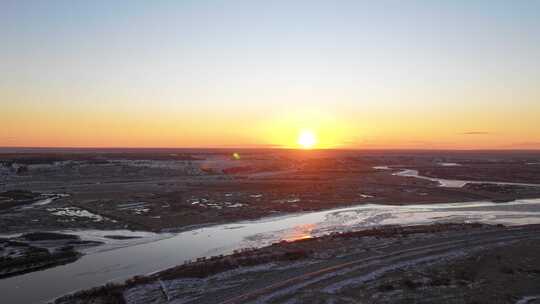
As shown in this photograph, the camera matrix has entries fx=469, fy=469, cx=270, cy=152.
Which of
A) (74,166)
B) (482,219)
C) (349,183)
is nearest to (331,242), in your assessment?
(482,219)

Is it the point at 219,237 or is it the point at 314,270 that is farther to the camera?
the point at 219,237

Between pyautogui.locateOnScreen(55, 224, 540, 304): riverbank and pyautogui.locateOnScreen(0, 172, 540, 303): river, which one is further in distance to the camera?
pyautogui.locateOnScreen(0, 172, 540, 303): river

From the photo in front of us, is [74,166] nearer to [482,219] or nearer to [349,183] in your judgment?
[349,183]

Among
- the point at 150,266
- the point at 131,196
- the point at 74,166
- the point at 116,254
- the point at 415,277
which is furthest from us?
the point at 74,166

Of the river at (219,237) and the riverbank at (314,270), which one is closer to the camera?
the riverbank at (314,270)

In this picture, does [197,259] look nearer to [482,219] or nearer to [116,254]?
[116,254]

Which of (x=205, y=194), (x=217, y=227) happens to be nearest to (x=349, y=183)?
(x=205, y=194)

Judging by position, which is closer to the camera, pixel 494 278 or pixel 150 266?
pixel 494 278

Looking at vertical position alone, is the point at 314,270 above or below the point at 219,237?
above

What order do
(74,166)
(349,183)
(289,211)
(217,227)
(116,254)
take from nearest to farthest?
(116,254), (217,227), (289,211), (349,183), (74,166)
